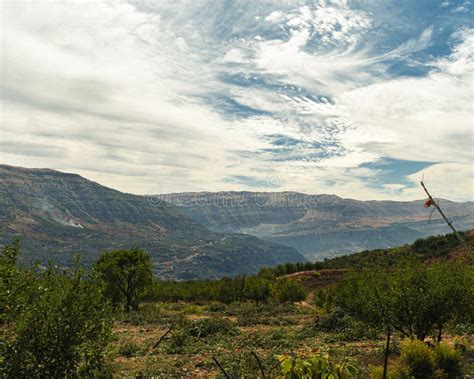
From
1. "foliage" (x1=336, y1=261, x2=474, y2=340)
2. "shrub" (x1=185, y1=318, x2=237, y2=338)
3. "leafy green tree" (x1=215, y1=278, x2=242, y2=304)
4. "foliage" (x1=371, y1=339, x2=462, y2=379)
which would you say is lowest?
"leafy green tree" (x1=215, y1=278, x2=242, y2=304)

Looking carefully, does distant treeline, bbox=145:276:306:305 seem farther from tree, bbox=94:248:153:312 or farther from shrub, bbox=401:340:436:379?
shrub, bbox=401:340:436:379

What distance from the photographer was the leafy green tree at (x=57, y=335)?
9633 millimetres

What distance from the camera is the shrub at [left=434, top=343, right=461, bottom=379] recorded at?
14.1 metres

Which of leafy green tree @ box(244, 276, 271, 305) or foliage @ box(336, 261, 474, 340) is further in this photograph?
leafy green tree @ box(244, 276, 271, 305)

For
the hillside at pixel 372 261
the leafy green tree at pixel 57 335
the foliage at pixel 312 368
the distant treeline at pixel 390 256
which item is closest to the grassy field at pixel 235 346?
the leafy green tree at pixel 57 335

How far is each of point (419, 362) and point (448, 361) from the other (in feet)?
6.05

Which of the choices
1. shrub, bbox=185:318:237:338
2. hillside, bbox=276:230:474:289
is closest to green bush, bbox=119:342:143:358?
shrub, bbox=185:318:237:338

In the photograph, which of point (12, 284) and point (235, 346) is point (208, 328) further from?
point (12, 284)

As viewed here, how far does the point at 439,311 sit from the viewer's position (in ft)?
66.1

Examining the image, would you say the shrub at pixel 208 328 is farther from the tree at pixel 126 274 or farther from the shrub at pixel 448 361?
the tree at pixel 126 274

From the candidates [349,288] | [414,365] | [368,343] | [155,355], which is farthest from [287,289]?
[414,365]

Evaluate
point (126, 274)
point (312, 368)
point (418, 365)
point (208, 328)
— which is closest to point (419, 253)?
point (126, 274)

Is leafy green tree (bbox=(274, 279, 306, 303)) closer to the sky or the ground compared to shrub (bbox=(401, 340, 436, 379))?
closer to the ground

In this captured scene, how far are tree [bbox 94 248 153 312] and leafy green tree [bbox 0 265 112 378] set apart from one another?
4373 centimetres
